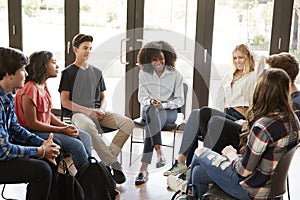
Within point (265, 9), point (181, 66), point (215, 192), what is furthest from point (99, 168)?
point (265, 9)

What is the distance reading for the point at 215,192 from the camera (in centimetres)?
201

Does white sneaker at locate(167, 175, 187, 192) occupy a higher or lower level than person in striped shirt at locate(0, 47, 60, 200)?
lower

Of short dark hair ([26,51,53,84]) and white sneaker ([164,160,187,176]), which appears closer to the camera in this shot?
short dark hair ([26,51,53,84])

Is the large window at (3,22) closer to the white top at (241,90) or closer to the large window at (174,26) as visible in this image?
the large window at (174,26)

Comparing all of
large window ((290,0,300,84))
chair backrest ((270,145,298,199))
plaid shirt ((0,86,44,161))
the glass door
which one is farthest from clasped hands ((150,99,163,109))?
large window ((290,0,300,84))

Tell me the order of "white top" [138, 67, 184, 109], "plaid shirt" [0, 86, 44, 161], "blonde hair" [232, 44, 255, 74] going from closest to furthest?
1. "plaid shirt" [0, 86, 44, 161]
2. "blonde hair" [232, 44, 255, 74]
3. "white top" [138, 67, 184, 109]

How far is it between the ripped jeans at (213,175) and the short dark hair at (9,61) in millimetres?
1154

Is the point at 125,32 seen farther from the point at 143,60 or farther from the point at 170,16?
the point at 143,60

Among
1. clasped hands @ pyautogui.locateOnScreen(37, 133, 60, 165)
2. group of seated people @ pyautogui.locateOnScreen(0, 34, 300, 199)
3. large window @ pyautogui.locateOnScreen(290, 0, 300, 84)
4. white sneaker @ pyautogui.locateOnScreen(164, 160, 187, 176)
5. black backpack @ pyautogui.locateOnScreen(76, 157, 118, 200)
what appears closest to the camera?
group of seated people @ pyautogui.locateOnScreen(0, 34, 300, 199)

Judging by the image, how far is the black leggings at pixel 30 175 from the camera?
2.07m

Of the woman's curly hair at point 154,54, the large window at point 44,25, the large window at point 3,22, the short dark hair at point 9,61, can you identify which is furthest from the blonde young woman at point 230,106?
the large window at point 3,22

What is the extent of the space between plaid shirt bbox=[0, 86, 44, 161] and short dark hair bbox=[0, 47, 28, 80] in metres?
0.11

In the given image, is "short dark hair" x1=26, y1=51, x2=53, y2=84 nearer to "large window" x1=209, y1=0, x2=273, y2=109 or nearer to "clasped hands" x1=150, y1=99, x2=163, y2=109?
"clasped hands" x1=150, y1=99, x2=163, y2=109

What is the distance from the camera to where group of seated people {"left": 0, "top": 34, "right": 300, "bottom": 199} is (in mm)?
1894
